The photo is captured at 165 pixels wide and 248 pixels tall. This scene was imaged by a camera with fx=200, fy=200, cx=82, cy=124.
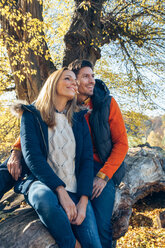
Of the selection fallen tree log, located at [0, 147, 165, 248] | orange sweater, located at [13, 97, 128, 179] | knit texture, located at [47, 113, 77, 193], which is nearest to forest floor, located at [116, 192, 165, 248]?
fallen tree log, located at [0, 147, 165, 248]

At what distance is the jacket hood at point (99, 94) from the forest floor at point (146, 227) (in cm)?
333

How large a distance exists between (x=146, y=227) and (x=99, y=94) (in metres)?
4.14

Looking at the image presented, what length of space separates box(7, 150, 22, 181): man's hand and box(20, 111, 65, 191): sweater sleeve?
294mm

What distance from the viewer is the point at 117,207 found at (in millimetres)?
3354

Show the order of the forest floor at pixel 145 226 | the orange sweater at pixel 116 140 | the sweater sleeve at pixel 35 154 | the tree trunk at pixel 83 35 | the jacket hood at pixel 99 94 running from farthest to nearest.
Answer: the tree trunk at pixel 83 35
the forest floor at pixel 145 226
the jacket hood at pixel 99 94
the orange sweater at pixel 116 140
the sweater sleeve at pixel 35 154

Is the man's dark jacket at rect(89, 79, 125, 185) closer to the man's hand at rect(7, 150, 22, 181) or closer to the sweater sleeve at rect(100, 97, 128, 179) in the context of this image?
the sweater sleeve at rect(100, 97, 128, 179)

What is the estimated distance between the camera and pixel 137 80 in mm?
7883

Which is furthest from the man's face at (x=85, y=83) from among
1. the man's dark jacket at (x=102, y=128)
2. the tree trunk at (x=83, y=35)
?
the tree trunk at (x=83, y=35)

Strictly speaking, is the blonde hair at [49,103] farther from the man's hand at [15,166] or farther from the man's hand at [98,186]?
the man's hand at [98,186]

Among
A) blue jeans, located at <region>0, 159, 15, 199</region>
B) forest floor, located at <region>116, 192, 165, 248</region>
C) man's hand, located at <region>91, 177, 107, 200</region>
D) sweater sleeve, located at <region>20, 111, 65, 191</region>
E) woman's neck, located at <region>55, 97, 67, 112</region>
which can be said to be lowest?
forest floor, located at <region>116, 192, 165, 248</region>

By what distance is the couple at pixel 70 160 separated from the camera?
5.64 feet

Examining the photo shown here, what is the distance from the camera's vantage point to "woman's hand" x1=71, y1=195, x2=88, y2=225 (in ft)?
5.80

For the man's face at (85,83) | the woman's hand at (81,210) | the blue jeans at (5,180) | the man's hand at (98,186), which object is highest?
the man's face at (85,83)

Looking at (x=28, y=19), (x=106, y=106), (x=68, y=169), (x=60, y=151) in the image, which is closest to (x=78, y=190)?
(x=68, y=169)
